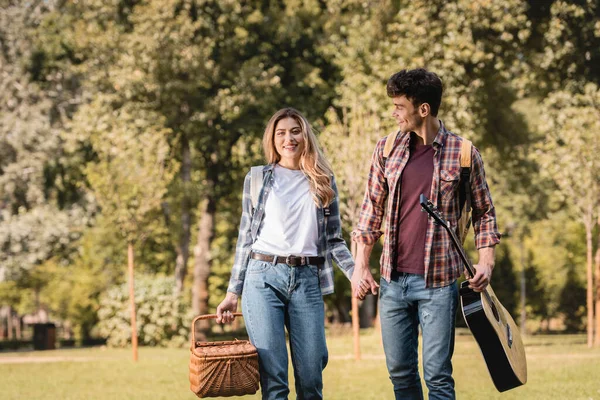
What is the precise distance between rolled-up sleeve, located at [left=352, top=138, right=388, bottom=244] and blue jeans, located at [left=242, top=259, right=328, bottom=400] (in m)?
0.42

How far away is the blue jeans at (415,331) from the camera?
4.93 meters

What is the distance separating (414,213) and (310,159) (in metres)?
0.90

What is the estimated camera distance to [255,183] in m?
5.58

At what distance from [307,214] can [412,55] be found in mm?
17106

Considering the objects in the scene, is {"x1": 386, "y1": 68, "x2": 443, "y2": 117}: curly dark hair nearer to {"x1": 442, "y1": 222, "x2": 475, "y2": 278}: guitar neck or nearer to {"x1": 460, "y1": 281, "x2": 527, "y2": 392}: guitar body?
{"x1": 442, "y1": 222, "x2": 475, "y2": 278}: guitar neck

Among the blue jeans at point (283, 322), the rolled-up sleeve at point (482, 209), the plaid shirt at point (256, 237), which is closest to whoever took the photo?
the rolled-up sleeve at point (482, 209)

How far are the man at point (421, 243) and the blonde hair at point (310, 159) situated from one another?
1.60 ft

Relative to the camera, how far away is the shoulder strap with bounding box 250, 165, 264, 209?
554 centimetres

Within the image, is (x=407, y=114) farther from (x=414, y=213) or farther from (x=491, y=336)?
(x=491, y=336)

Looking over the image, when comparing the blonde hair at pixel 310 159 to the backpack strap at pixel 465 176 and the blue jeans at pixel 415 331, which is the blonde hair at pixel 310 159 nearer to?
the blue jeans at pixel 415 331

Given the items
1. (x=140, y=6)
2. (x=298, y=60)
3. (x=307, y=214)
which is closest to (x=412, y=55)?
(x=298, y=60)

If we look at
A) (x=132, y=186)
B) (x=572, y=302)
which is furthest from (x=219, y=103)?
(x=572, y=302)

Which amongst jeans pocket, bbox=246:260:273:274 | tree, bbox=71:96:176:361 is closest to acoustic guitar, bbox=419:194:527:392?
jeans pocket, bbox=246:260:273:274

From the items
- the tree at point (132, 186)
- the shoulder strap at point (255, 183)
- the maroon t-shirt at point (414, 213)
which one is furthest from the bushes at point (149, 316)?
the maroon t-shirt at point (414, 213)
